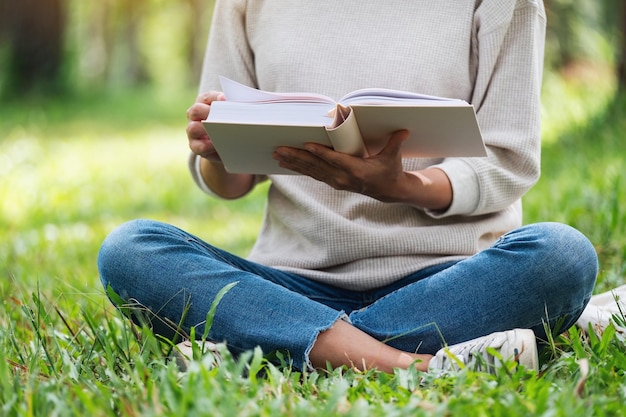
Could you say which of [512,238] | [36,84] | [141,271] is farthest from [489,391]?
[36,84]

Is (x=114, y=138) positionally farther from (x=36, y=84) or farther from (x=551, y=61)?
(x=551, y=61)

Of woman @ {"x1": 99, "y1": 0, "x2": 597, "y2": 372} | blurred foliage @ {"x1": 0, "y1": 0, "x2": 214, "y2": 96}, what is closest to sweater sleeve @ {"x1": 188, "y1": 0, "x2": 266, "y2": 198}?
woman @ {"x1": 99, "y1": 0, "x2": 597, "y2": 372}

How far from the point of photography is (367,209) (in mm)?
2297

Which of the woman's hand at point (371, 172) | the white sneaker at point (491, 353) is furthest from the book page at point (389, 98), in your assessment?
the white sneaker at point (491, 353)

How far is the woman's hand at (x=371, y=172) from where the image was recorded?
1.97 meters

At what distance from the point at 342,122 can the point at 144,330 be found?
579 mm

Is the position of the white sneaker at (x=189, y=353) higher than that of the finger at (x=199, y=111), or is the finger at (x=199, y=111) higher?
the finger at (x=199, y=111)

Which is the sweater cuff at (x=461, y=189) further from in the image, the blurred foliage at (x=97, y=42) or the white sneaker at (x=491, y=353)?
the blurred foliage at (x=97, y=42)

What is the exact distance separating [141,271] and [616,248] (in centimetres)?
173

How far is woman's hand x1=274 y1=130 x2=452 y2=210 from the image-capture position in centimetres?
197

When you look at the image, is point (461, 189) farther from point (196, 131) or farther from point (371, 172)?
point (196, 131)

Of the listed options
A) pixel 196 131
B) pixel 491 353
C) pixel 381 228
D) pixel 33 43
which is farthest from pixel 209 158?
pixel 33 43

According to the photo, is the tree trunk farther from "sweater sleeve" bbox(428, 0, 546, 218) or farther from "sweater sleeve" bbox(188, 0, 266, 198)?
"sweater sleeve" bbox(428, 0, 546, 218)

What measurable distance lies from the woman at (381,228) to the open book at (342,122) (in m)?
0.05
